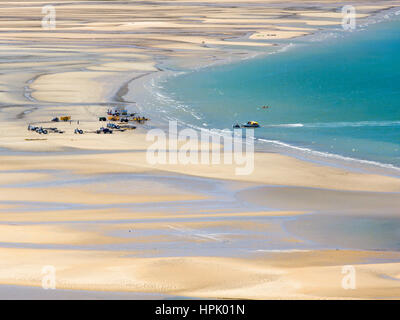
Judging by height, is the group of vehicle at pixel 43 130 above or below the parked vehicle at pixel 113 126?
below

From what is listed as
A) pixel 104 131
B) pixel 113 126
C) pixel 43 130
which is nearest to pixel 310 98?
pixel 113 126

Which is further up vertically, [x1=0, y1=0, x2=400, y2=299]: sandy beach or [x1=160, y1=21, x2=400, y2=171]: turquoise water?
[x1=160, y1=21, x2=400, y2=171]: turquoise water

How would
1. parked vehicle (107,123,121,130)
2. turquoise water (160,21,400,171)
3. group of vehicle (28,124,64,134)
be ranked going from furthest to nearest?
1. parked vehicle (107,123,121,130)
2. turquoise water (160,21,400,171)
3. group of vehicle (28,124,64,134)

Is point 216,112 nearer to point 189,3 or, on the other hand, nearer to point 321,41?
point 321,41

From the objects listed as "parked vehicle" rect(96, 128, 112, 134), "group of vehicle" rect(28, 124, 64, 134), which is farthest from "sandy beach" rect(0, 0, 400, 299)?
"group of vehicle" rect(28, 124, 64, 134)

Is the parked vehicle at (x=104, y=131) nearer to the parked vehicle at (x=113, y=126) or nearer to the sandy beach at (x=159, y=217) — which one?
the sandy beach at (x=159, y=217)

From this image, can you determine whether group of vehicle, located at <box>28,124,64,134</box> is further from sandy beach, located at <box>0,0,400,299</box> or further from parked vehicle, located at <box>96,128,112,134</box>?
parked vehicle, located at <box>96,128,112,134</box>

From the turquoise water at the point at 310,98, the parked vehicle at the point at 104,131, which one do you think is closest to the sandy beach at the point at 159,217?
the parked vehicle at the point at 104,131
